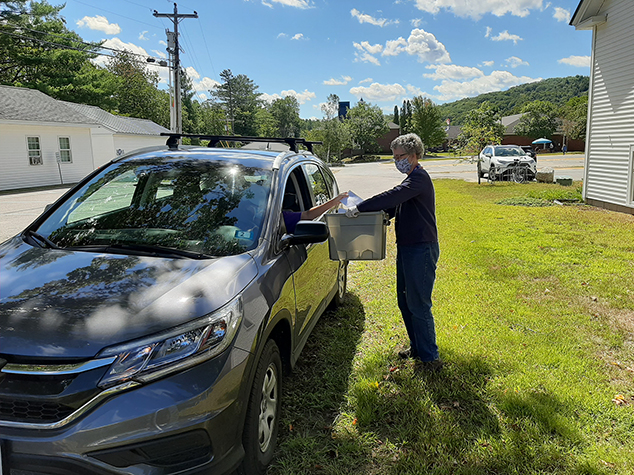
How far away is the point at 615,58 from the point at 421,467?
46.9 ft

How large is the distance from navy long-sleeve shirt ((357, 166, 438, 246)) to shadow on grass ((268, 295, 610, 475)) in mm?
1212

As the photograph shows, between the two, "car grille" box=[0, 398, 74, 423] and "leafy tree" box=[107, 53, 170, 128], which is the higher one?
"leafy tree" box=[107, 53, 170, 128]

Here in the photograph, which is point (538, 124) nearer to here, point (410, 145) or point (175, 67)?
point (175, 67)

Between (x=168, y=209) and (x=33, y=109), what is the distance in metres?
25.7

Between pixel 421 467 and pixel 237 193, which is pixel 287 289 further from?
pixel 421 467

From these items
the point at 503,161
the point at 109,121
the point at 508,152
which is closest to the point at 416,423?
the point at 503,161

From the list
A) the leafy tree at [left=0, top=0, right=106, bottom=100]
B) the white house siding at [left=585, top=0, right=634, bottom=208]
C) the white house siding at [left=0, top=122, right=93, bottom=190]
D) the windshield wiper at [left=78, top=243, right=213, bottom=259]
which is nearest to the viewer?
the windshield wiper at [left=78, top=243, right=213, bottom=259]

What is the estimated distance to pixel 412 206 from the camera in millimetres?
3906

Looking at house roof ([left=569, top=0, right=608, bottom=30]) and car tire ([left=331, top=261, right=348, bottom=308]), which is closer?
car tire ([left=331, top=261, right=348, bottom=308])

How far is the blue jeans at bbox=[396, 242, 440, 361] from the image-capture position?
3.92 meters

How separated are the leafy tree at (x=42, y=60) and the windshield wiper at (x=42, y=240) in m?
40.9

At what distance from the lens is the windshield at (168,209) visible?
2973 millimetres

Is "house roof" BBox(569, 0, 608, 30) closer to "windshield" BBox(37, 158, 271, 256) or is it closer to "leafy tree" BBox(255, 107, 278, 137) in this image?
"windshield" BBox(37, 158, 271, 256)

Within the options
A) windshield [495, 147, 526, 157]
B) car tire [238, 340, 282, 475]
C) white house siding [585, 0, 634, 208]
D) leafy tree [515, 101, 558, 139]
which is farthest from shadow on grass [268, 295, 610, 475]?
leafy tree [515, 101, 558, 139]
